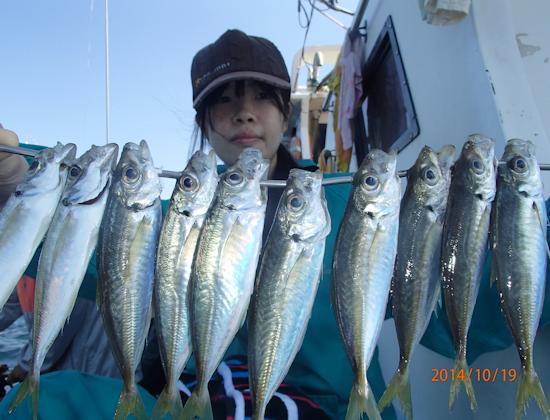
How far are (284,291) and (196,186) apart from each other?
0.61 metres

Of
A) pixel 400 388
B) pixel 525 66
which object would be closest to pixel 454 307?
pixel 400 388

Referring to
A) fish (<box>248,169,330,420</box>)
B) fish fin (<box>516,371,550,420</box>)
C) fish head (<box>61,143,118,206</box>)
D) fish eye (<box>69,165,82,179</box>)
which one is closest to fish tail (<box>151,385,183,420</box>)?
fish (<box>248,169,330,420</box>)

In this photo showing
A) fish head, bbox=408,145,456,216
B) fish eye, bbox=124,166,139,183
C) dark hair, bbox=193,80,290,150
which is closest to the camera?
fish head, bbox=408,145,456,216

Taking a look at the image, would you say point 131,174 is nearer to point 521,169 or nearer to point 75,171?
point 75,171

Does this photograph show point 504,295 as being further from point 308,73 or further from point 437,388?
point 308,73

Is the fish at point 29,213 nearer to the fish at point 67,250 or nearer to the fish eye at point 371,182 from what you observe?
the fish at point 67,250

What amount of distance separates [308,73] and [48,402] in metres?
10.3

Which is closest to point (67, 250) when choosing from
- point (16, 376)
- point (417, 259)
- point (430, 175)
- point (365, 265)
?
point (365, 265)

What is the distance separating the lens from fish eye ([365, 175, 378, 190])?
185cm

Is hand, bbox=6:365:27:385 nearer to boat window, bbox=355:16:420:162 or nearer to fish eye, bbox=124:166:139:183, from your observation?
fish eye, bbox=124:166:139:183

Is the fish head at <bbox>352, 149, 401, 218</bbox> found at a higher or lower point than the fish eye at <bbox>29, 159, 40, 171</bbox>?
lower

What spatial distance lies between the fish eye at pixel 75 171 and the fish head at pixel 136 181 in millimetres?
161

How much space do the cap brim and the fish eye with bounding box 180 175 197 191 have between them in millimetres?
1120

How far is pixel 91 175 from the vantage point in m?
1.93
